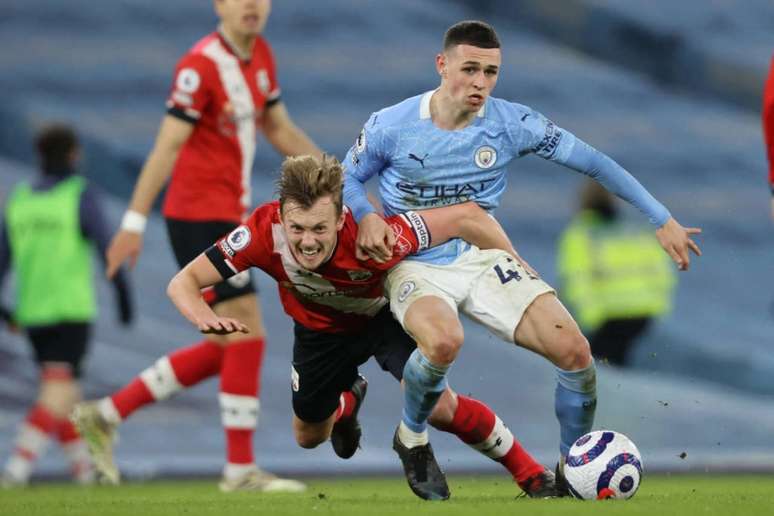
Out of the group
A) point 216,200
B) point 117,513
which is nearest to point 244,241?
point 117,513

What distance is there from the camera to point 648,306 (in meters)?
10.8

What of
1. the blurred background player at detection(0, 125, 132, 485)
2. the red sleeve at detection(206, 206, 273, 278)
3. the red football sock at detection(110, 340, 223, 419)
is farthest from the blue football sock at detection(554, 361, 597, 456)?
the blurred background player at detection(0, 125, 132, 485)

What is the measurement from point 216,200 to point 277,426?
2.50 m

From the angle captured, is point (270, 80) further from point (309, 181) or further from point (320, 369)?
point (309, 181)

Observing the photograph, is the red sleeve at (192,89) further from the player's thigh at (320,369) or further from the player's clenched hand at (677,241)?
the player's clenched hand at (677,241)

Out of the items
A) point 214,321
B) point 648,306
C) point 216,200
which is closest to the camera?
point 214,321

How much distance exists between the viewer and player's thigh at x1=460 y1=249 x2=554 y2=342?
572 cm

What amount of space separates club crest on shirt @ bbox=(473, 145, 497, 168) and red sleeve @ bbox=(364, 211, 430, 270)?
32 centimetres

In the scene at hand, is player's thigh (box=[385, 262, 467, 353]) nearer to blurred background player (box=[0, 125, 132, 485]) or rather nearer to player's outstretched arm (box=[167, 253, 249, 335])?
player's outstretched arm (box=[167, 253, 249, 335])

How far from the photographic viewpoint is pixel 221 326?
513 centimetres

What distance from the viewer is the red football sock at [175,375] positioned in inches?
295

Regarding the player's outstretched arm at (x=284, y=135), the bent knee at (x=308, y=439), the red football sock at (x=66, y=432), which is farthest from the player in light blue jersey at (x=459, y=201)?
the red football sock at (x=66, y=432)

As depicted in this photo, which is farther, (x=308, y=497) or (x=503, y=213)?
(x=503, y=213)

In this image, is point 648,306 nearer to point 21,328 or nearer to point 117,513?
point 21,328
